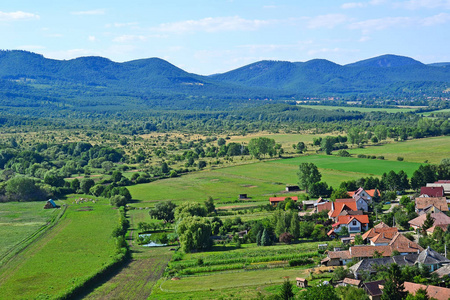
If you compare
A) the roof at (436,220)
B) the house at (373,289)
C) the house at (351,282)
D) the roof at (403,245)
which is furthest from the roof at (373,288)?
the roof at (436,220)

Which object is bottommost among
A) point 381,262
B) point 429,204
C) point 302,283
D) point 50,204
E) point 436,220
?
point 302,283

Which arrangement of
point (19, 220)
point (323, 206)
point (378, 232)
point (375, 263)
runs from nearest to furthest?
1. point (375, 263)
2. point (378, 232)
3. point (323, 206)
4. point (19, 220)

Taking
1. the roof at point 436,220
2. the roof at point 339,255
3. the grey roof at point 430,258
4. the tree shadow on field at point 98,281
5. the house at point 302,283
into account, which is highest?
the roof at point 436,220

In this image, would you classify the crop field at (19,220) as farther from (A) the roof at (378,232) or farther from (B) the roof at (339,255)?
(A) the roof at (378,232)

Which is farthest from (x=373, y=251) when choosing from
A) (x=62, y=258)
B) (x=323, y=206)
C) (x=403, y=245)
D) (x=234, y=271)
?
(x=62, y=258)

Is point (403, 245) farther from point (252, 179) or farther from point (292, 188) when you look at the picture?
point (252, 179)

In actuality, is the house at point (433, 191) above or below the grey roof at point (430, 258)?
above

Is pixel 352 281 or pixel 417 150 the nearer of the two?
pixel 352 281

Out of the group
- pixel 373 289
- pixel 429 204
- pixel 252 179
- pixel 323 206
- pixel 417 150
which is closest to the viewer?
pixel 373 289
